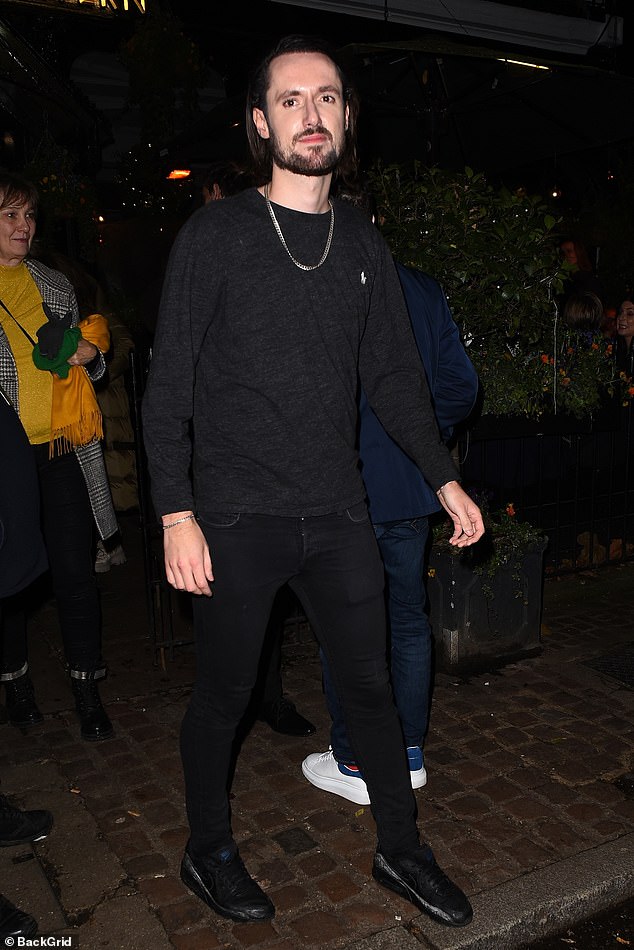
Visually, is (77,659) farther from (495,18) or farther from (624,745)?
(495,18)

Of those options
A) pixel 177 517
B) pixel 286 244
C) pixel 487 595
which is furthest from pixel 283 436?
pixel 487 595

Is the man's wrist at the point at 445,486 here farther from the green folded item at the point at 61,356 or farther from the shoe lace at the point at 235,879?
the green folded item at the point at 61,356

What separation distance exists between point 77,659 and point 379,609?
1.87 m

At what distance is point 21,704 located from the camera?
4105 millimetres

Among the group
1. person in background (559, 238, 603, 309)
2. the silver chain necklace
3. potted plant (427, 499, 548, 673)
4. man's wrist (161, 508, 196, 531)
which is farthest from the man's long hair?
person in background (559, 238, 603, 309)

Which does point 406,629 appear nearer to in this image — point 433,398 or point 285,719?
point 433,398

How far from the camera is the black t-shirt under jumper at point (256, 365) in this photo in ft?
7.66

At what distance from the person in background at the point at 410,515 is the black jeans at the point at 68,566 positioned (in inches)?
45.8

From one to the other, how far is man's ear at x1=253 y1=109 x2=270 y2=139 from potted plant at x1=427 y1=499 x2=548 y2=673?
2.63m

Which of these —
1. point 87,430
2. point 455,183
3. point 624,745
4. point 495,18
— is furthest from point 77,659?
point 495,18

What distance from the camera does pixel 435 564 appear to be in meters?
4.71

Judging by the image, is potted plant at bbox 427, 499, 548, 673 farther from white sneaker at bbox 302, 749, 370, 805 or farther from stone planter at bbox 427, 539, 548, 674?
white sneaker at bbox 302, 749, 370, 805

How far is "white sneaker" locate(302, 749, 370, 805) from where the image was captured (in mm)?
3412

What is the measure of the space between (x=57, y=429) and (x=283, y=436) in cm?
161
